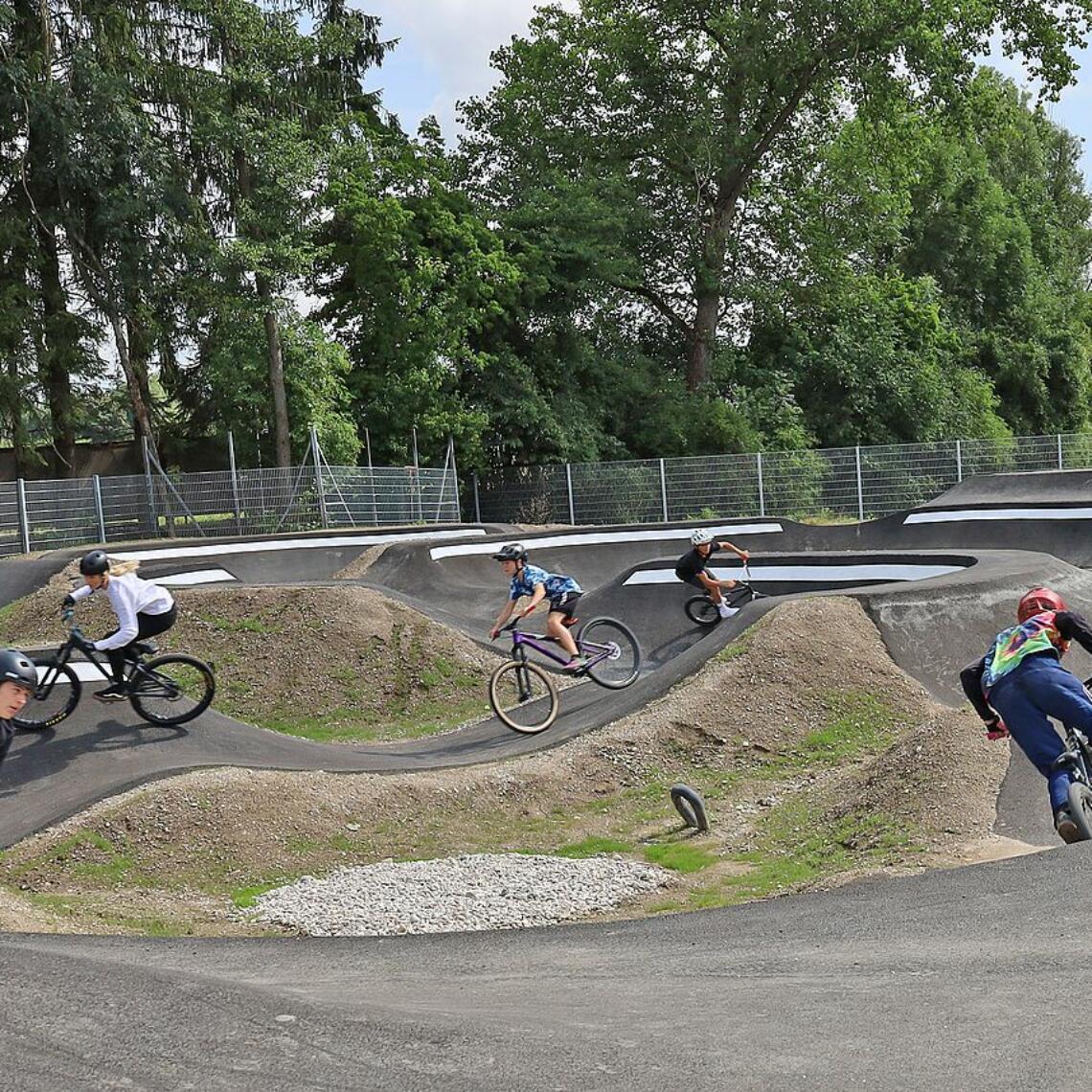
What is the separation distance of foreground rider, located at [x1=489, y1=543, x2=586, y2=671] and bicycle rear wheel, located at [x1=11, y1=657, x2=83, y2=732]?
13.6 ft

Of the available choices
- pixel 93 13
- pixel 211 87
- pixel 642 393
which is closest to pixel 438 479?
pixel 642 393

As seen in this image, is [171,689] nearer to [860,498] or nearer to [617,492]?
[617,492]

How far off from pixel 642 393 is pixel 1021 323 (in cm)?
2100

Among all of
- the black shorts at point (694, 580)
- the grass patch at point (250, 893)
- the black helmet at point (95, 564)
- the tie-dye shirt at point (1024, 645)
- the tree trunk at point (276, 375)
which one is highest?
the tree trunk at point (276, 375)

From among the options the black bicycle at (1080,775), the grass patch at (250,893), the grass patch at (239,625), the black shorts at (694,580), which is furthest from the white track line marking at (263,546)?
the black bicycle at (1080,775)

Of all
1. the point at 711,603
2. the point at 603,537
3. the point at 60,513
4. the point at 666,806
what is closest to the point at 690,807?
the point at 666,806

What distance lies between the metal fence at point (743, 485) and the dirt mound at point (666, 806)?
69.8 ft

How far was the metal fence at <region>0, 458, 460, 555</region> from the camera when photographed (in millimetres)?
26578

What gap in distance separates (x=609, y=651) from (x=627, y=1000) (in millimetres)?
9662

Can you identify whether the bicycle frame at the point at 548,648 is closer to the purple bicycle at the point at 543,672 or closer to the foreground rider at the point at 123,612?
the purple bicycle at the point at 543,672

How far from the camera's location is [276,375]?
33.2 metres

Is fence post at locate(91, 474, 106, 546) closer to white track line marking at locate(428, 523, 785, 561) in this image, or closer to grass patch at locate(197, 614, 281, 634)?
white track line marking at locate(428, 523, 785, 561)

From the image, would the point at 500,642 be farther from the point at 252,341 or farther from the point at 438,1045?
the point at 252,341

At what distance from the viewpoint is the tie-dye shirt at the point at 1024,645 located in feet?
24.8
